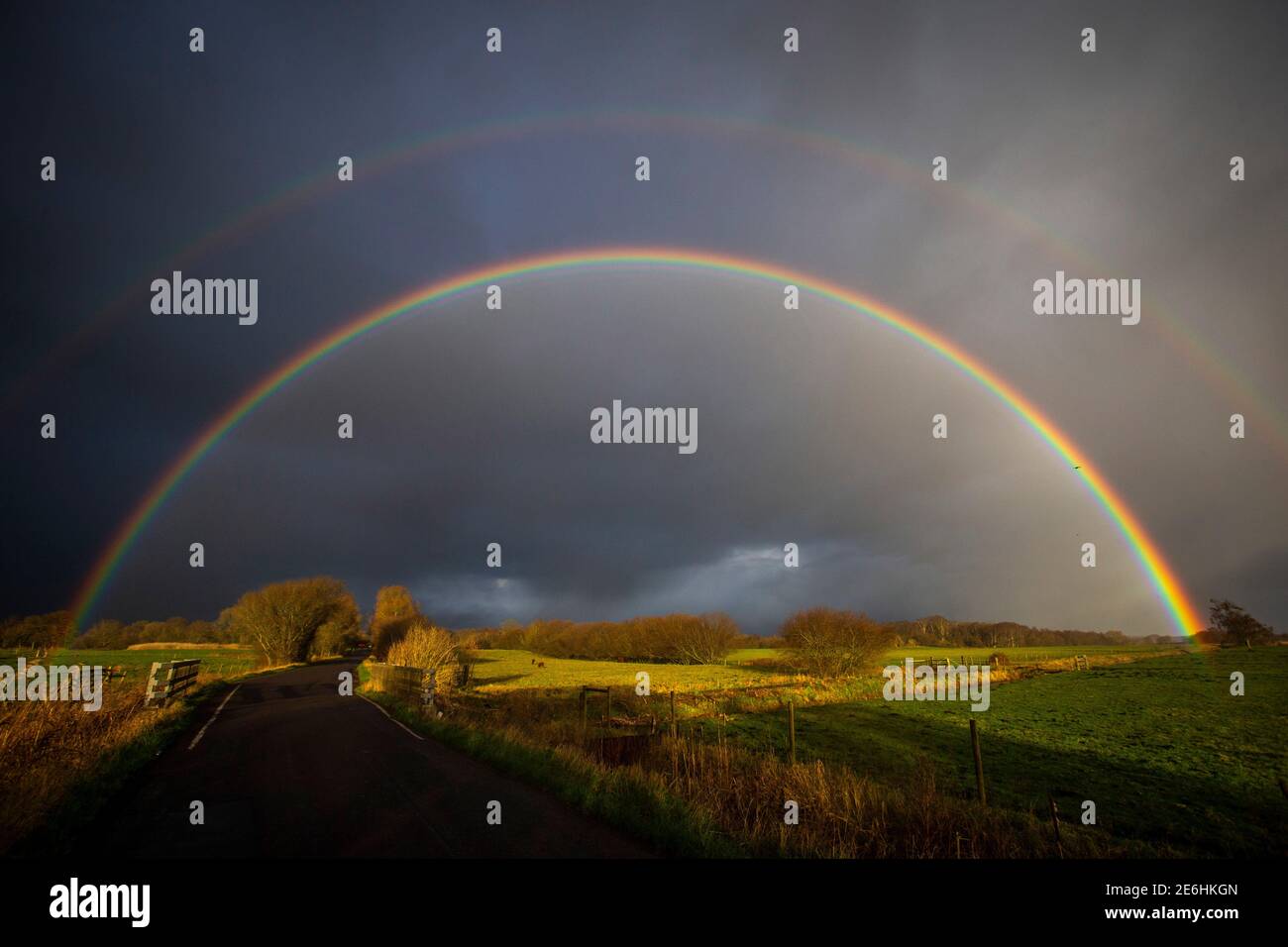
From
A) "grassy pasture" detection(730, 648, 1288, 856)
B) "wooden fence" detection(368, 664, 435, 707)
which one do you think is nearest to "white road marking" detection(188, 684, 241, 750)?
"wooden fence" detection(368, 664, 435, 707)

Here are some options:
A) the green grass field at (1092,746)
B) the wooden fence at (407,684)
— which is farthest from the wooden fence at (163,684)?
the green grass field at (1092,746)

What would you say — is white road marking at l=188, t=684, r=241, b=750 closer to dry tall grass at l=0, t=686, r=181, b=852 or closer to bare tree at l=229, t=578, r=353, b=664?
dry tall grass at l=0, t=686, r=181, b=852

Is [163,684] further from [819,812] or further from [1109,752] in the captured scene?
[1109,752]

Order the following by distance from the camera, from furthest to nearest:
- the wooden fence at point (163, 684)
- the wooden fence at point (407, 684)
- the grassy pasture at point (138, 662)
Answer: the grassy pasture at point (138, 662), the wooden fence at point (407, 684), the wooden fence at point (163, 684)

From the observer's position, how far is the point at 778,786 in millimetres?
8906

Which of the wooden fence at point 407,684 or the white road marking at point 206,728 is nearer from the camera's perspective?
the white road marking at point 206,728

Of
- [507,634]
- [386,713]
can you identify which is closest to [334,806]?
[386,713]

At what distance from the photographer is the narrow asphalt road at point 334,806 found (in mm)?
6938

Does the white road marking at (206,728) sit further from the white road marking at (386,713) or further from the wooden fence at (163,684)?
the white road marking at (386,713)

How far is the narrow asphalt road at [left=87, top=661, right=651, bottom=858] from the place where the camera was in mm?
6938

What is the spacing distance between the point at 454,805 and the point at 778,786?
503 cm

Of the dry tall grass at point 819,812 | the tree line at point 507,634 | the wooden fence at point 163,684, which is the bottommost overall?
the tree line at point 507,634

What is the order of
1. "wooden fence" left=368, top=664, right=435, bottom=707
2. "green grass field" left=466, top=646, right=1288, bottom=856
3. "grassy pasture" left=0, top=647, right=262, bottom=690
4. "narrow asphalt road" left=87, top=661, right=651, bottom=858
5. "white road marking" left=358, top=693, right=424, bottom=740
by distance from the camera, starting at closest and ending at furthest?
"narrow asphalt road" left=87, top=661, right=651, bottom=858
"green grass field" left=466, top=646, right=1288, bottom=856
"white road marking" left=358, top=693, right=424, bottom=740
"wooden fence" left=368, top=664, right=435, bottom=707
"grassy pasture" left=0, top=647, right=262, bottom=690
